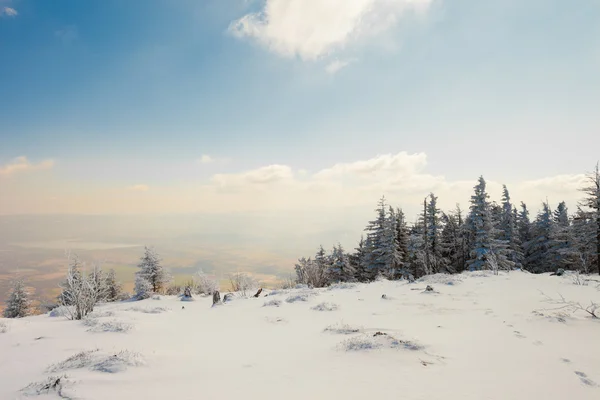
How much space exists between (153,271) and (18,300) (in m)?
14.9

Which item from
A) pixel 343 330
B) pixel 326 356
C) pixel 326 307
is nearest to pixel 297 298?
pixel 326 307

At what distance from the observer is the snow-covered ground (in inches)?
139

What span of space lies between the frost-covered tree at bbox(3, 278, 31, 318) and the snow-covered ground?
115 ft

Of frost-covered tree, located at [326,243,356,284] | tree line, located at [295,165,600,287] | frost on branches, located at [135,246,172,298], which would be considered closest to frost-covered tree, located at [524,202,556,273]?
tree line, located at [295,165,600,287]

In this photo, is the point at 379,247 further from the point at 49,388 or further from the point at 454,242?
the point at 49,388

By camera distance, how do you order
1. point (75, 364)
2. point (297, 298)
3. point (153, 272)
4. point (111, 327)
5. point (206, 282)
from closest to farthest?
point (75, 364) → point (111, 327) → point (297, 298) → point (206, 282) → point (153, 272)

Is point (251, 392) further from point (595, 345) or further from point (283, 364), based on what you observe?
point (595, 345)

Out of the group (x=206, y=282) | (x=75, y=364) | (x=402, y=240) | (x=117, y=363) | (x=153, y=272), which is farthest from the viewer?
(x=402, y=240)

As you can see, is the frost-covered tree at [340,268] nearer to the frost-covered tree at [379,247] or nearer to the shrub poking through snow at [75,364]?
the frost-covered tree at [379,247]

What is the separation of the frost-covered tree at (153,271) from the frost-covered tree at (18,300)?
1246cm

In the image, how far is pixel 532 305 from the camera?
8141mm

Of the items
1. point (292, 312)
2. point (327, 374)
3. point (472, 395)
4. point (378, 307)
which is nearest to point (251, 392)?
point (327, 374)

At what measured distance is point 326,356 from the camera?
4.80m

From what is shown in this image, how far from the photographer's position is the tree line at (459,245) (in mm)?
33094
